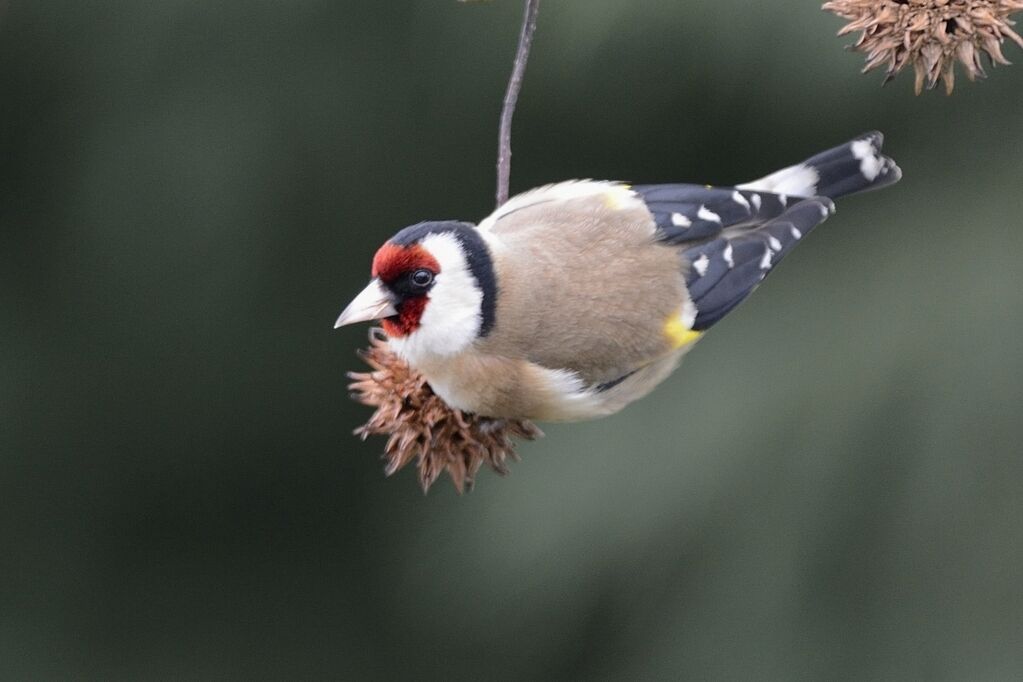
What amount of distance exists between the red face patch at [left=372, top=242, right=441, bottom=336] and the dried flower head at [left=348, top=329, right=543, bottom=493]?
0.06 metres

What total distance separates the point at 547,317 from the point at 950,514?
1.23 m

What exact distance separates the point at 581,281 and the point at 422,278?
257 millimetres

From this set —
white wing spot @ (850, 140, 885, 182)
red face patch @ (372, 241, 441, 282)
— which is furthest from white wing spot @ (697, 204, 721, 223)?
red face patch @ (372, 241, 441, 282)

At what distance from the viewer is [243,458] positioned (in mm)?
3801

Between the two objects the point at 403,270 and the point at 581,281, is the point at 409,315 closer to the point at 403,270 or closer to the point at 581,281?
the point at 403,270

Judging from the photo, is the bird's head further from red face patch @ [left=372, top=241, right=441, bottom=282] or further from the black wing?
the black wing

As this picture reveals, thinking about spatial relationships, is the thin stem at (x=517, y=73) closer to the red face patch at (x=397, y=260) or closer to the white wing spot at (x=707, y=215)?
the red face patch at (x=397, y=260)

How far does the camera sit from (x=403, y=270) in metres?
1.84

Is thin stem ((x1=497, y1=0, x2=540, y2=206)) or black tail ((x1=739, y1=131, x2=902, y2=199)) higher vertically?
thin stem ((x1=497, y1=0, x2=540, y2=206))

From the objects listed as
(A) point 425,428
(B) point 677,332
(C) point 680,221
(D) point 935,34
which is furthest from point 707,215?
(A) point 425,428

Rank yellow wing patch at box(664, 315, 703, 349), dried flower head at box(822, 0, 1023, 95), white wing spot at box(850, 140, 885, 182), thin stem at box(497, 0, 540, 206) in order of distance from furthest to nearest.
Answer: white wing spot at box(850, 140, 885, 182)
yellow wing patch at box(664, 315, 703, 349)
dried flower head at box(822, 0, 1023, 95)
thin stem at box(497, 0, 540, 206)

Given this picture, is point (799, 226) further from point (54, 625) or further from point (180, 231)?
point (54, 625)

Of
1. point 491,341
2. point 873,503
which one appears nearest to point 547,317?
point 491,341

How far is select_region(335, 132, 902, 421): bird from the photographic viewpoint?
1.86 m
